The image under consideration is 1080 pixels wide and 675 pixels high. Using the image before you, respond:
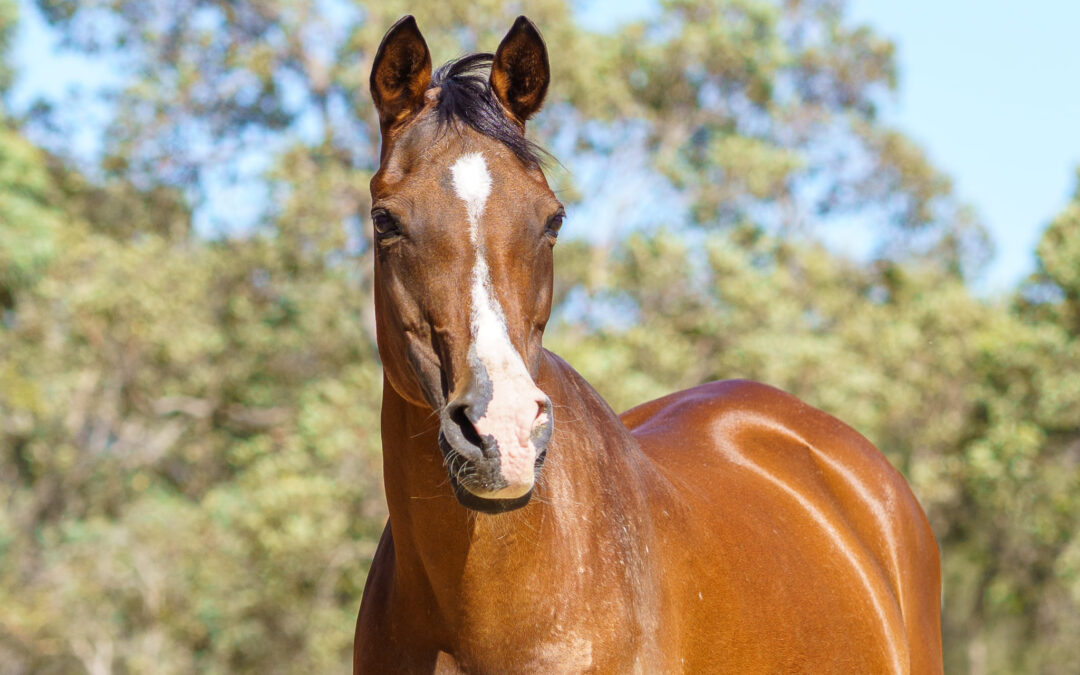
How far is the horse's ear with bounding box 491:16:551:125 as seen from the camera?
117 inches

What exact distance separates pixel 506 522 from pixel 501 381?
0.51 meters

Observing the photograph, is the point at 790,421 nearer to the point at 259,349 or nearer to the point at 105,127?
the point at 259,349

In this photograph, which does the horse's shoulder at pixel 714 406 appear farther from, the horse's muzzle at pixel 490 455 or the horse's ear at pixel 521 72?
the horse's muzzle at pixel 490 455

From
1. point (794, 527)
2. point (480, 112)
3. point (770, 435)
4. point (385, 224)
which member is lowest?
point (794, 527)

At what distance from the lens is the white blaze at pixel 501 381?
2.27 m

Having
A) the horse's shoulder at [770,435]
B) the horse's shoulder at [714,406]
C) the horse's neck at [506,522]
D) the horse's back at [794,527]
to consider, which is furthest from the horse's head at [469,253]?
the horse's shoulder at [714,406]

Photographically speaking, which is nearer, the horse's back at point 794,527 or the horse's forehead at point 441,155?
the horse's forehead at point 441,155

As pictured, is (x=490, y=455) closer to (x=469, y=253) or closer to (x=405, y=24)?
(x=469, y=253)

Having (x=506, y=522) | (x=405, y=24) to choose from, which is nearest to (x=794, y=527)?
(x=506, y=522)

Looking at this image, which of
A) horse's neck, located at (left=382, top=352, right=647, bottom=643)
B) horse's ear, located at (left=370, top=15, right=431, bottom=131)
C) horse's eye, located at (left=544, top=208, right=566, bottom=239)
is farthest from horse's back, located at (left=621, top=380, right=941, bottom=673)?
horse's ear, located at (left=370, top=15, right=431, bottom=131)

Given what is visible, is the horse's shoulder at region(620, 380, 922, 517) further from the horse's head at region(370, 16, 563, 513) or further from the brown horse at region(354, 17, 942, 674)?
the horse's head at region(370, 16, 563, 513)

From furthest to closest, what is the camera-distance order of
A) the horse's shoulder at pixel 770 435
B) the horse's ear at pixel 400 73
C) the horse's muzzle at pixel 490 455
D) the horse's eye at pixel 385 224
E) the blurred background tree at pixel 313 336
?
the blurred background tree at pixel 313 336
the horse's shoulder at pixel 770 435
the horse's ear at pixel 400 73
the horse's eye at pixel 385 224
the horse's muzzle at pixel 490 455

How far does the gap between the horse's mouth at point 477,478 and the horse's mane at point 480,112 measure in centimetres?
81

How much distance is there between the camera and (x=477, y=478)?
2291 mm
